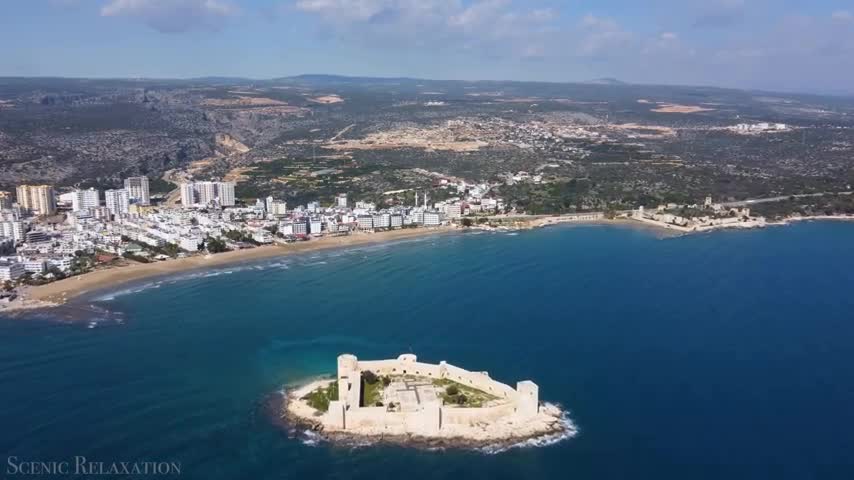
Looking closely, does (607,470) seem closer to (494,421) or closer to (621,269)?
(494,421)

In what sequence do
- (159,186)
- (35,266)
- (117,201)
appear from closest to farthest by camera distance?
(35,266), (117,201), (159,186)

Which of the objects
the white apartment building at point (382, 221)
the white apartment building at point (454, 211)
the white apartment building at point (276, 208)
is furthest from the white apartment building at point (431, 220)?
the white apartment building at point (276, 208)

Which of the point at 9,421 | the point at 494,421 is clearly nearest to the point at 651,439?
the point at 494,421

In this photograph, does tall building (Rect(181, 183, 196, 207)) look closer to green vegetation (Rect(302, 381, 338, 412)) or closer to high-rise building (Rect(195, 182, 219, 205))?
high-rise building (Rect(195, 182, 219, 205))

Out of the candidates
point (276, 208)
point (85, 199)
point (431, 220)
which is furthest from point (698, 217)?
point (85, 199)

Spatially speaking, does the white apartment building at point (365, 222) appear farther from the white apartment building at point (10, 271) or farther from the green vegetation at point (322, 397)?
the green vegetation at point (322, 397)

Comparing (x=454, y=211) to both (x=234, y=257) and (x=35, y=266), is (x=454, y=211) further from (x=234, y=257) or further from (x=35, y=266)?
(x=35, y=266)

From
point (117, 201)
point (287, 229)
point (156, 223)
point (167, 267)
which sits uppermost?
point (117, 201)
